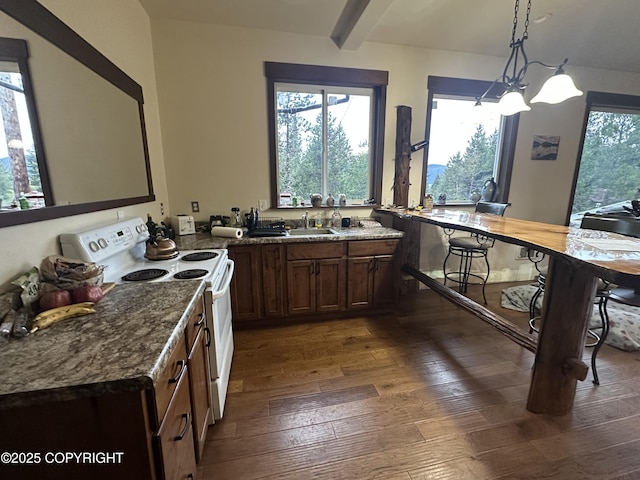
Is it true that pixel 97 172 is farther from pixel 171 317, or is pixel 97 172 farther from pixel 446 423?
pixel 446 423

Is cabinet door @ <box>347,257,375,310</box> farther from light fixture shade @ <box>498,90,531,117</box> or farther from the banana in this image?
the banana

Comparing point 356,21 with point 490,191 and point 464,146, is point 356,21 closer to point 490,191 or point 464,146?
point 464,146

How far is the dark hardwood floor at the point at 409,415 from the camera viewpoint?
1.37 metres

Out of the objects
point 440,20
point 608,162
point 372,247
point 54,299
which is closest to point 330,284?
point 372,247

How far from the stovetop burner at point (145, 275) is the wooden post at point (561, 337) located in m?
2.11

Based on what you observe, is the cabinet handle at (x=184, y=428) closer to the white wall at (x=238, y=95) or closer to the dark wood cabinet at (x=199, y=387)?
the dark wood cabinet at (x=199, y=387)

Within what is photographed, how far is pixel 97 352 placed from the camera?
0.81 meters

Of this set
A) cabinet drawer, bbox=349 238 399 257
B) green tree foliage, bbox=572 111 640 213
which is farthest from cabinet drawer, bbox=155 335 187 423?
green tree foliage, bbox=572 111 640 213

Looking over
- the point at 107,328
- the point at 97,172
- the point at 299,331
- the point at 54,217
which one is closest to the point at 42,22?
the point at 97,172

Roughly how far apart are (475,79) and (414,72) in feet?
2.54

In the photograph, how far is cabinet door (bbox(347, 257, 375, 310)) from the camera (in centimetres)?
273

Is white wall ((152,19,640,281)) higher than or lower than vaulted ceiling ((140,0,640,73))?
lower

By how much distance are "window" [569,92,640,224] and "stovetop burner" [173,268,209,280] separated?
4605mm

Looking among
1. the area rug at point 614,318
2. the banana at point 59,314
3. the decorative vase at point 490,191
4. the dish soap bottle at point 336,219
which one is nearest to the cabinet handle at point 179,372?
the banana at point 59,314
